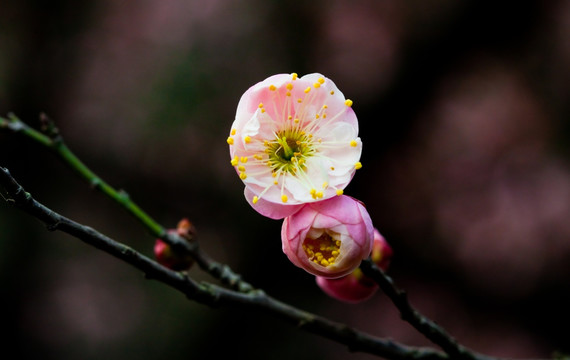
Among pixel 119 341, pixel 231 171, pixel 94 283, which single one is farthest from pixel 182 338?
pixel 231 171

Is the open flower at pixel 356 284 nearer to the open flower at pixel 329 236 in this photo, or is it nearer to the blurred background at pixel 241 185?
the open flower at pixel 329 236

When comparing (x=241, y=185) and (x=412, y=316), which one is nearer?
(x=412, y=316)

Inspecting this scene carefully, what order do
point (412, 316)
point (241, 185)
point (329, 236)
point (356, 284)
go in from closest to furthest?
point (329, 236), point (412, 316), point (356, 284), point (241, 185)

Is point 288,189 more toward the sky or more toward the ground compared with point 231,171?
more toward the sky

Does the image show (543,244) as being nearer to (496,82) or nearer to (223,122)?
(496,82)

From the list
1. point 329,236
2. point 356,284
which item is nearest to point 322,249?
point 329,236

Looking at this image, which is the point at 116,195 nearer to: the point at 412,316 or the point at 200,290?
the point at 200,290

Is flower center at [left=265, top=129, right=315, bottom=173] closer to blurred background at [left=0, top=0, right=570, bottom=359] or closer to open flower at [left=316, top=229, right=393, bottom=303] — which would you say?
open flower at [left=316, top=229, right=393, bottom=303]
